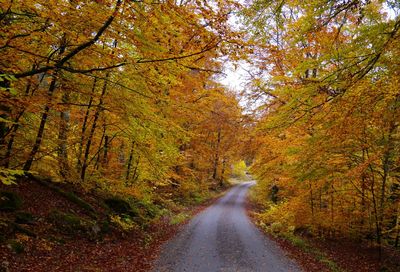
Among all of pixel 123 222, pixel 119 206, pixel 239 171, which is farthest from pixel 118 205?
pixel 239 171

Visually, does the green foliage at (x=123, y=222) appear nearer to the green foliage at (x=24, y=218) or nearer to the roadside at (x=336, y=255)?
the green foliage at (x=24, y=218)

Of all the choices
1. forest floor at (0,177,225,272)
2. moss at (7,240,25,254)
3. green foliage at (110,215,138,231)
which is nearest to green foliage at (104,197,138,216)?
green foliage at (110,215,138,231)

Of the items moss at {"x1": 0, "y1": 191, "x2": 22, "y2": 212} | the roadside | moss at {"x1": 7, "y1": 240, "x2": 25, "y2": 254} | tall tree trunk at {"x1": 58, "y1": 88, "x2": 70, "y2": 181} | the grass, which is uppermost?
tall tree trunk at {"x1": 58, "y1": 88, "x2": 70, "y2": 181}

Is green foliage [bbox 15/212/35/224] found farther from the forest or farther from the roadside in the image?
the roadside

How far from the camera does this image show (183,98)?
1697 cm

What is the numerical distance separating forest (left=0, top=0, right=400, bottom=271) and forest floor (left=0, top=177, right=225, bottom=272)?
136mm

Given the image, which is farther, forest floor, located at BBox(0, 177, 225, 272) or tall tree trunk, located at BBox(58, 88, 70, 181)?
tall tree trunk, located at BBox(58, 88, 70, 181)

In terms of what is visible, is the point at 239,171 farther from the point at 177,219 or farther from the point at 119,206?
the point at 119,206

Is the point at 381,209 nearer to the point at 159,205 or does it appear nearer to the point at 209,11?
the point at 209,11

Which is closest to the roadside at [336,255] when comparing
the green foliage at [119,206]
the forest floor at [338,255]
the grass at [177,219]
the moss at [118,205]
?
the forest floor at [338,255]

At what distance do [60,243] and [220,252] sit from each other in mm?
5179

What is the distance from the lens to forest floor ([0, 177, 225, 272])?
6996 millimetres

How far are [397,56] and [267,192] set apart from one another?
2277 centimetres

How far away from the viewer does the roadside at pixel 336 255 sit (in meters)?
9.88
